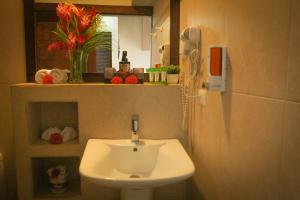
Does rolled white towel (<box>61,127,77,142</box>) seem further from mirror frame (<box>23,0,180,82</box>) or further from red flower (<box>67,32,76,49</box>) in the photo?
red flower (<box>67,32,76,49</box>)

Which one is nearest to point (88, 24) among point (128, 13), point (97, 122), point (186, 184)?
point (128, 13)

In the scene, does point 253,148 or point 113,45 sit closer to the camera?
point 253,148

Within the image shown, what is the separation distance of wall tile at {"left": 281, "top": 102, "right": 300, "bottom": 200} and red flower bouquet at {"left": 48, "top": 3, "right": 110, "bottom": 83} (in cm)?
122

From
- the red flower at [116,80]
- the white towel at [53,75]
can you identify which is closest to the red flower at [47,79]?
the white towel at [53,75]

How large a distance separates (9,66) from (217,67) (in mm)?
1215

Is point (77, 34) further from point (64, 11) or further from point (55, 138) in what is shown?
point (55, 138)

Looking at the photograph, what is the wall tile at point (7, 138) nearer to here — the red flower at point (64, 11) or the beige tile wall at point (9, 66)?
the beige tile wall at point (9, 66)

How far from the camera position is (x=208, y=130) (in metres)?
1.07

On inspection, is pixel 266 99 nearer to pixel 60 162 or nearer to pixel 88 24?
pixel 88 24

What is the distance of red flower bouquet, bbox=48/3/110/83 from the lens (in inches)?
56.7

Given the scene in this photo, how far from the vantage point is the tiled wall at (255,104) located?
1.82ft

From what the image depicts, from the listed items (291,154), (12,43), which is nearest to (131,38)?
(12,43)

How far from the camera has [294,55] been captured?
539 mm

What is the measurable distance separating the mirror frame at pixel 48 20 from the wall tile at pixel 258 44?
2.34ft
